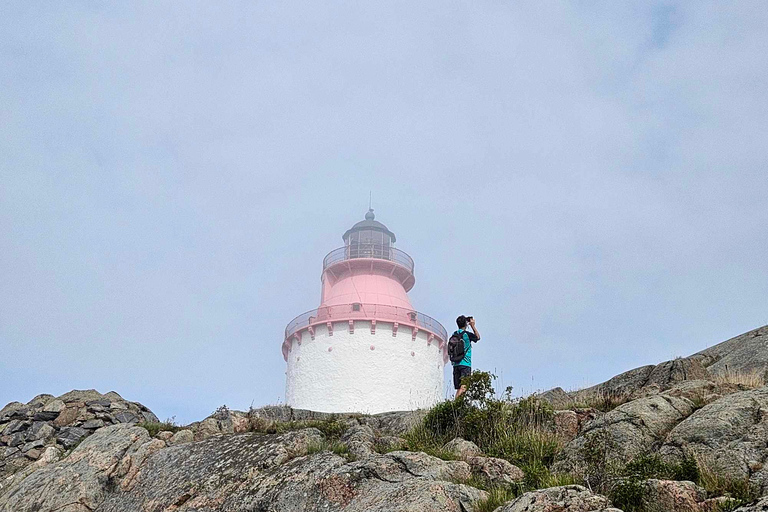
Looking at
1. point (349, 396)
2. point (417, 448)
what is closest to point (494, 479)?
point (417, 448)

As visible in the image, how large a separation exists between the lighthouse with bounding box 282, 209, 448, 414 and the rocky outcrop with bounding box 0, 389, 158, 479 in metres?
12.0

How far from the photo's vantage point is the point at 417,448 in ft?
38.6

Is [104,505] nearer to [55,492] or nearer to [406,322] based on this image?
[55,492]

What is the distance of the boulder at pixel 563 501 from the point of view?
293 inches

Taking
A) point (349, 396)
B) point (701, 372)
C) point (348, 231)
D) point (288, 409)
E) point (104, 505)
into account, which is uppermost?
point (348, 231)

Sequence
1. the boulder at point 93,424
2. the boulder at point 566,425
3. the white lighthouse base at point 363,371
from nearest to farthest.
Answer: the boulder at point 566,425 → the boulder at point 93,424 → the white lighthouse base at point 363,371

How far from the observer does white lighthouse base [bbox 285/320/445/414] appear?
28.0 metres

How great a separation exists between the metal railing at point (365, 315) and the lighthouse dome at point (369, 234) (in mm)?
6017

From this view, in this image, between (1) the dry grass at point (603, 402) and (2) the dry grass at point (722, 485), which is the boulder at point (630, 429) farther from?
(2) the dry grass at point (722, 485)

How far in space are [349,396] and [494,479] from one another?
18.5 metres

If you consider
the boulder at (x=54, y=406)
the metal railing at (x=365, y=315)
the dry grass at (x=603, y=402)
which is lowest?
the dry grass at (x=603, y=402)

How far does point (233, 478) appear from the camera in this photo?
37.1 feet

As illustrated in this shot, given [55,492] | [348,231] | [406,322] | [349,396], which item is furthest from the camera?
[348,231]

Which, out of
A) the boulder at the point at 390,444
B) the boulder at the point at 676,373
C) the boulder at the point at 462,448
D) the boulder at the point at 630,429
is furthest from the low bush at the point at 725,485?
the boulder at the point at 676,373
